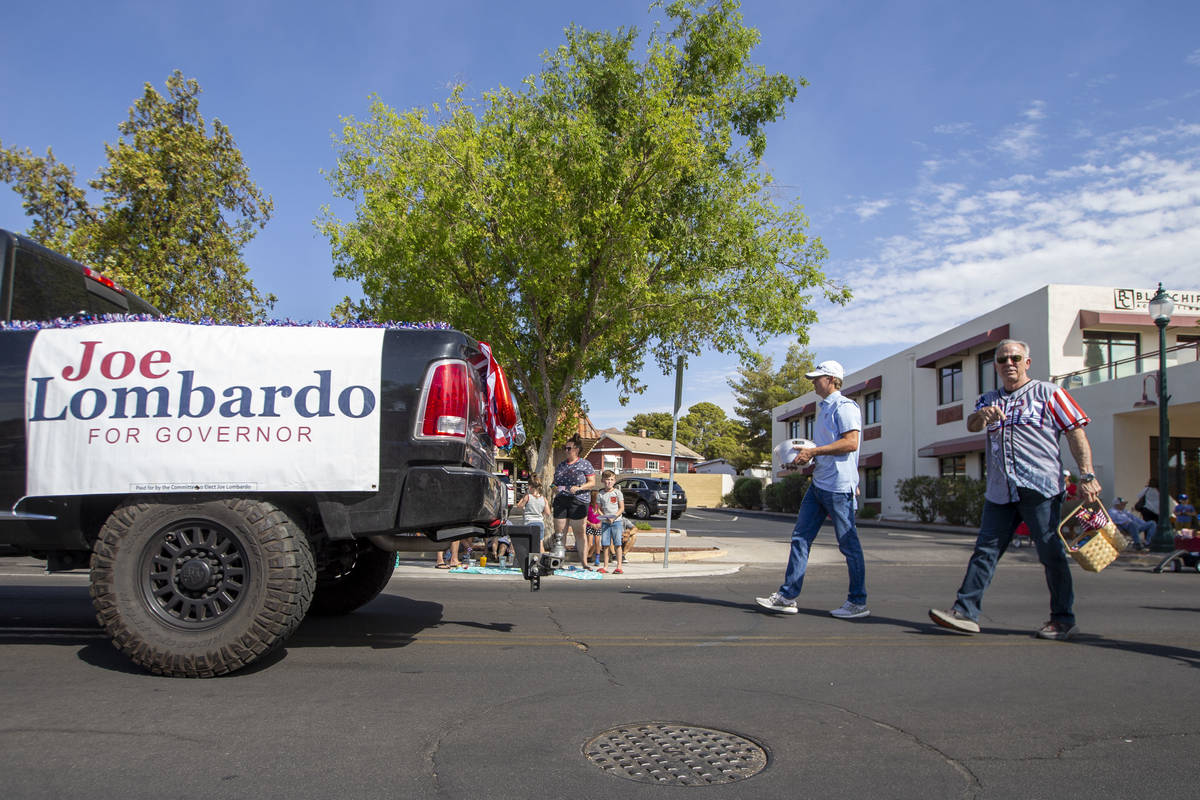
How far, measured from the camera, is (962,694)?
4.19 metres

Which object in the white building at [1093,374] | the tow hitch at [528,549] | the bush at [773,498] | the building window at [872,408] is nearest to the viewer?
the tow hitch at [528,549]

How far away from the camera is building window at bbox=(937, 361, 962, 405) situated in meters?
30.2

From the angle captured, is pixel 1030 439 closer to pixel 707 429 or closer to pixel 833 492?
pixel 833 492

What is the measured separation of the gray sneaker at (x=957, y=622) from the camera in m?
5.81

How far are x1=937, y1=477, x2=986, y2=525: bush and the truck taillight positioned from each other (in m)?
23.8

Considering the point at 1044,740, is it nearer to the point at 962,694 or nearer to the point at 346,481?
the point at 962,694

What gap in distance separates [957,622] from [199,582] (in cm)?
471

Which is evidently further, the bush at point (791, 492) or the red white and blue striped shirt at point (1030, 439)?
the bush at point (791, 492)

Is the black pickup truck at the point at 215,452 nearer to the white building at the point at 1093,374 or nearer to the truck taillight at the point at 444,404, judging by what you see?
the truck taillight at the point at 444,404

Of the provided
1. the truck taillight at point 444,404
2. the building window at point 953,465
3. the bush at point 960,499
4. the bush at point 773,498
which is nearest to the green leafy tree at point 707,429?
the bush at point 773,498

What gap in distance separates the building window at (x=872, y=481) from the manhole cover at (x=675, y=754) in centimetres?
3540

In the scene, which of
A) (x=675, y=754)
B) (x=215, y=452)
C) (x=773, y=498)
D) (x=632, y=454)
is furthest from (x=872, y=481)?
(x=675, y=754)

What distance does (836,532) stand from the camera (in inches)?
251

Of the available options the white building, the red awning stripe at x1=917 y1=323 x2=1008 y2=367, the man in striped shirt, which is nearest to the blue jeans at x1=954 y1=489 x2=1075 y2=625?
the man in striped shirt
